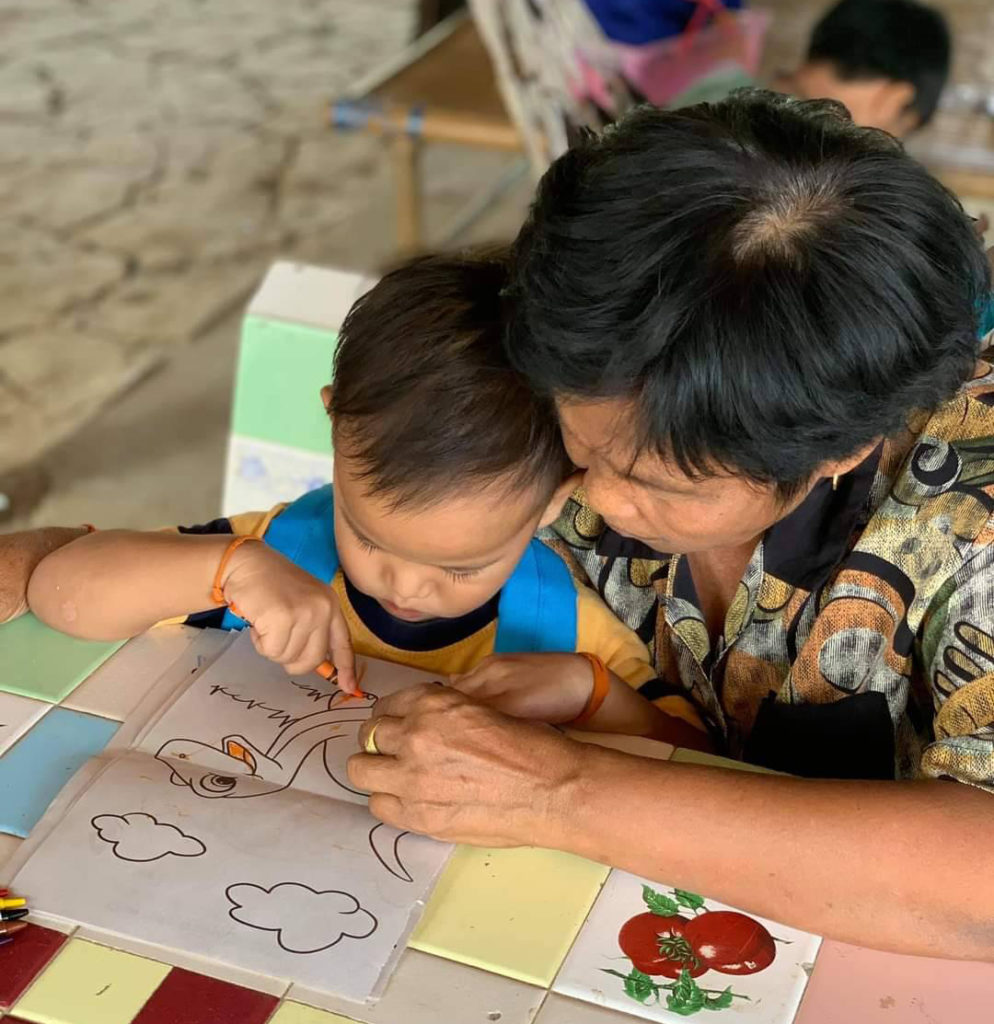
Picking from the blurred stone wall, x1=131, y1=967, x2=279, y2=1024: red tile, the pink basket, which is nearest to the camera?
x1=131, y1=967, x2=279, y2=1024: red tile

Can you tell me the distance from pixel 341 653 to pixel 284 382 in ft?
2.26

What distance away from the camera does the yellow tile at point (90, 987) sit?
31.5 inches

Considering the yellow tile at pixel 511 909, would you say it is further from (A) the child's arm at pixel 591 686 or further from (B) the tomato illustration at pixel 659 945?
(A) the child's arm at pixel 591 686

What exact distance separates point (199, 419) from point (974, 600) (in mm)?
2393

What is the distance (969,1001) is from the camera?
0.87 meters

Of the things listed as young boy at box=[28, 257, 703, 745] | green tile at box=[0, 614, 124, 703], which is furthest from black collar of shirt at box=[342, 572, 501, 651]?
green tile at box=[0, 614, 124, 703]

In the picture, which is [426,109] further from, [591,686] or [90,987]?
[90,987]

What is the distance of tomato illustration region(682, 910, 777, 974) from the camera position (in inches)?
34.4

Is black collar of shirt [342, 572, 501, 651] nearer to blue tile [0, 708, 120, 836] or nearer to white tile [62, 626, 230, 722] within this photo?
white tile [62, 626, 230, 722]

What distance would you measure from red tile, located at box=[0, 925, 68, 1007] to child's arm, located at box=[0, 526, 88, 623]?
0.39 metres

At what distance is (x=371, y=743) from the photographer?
3.33 feet

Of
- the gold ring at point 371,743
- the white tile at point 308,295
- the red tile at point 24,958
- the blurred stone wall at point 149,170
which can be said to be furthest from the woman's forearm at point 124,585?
the blurred stone wall at point 149,170

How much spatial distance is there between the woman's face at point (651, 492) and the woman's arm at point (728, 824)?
0.17 meters

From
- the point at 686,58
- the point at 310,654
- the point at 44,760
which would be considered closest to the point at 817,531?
the point at 310,654
